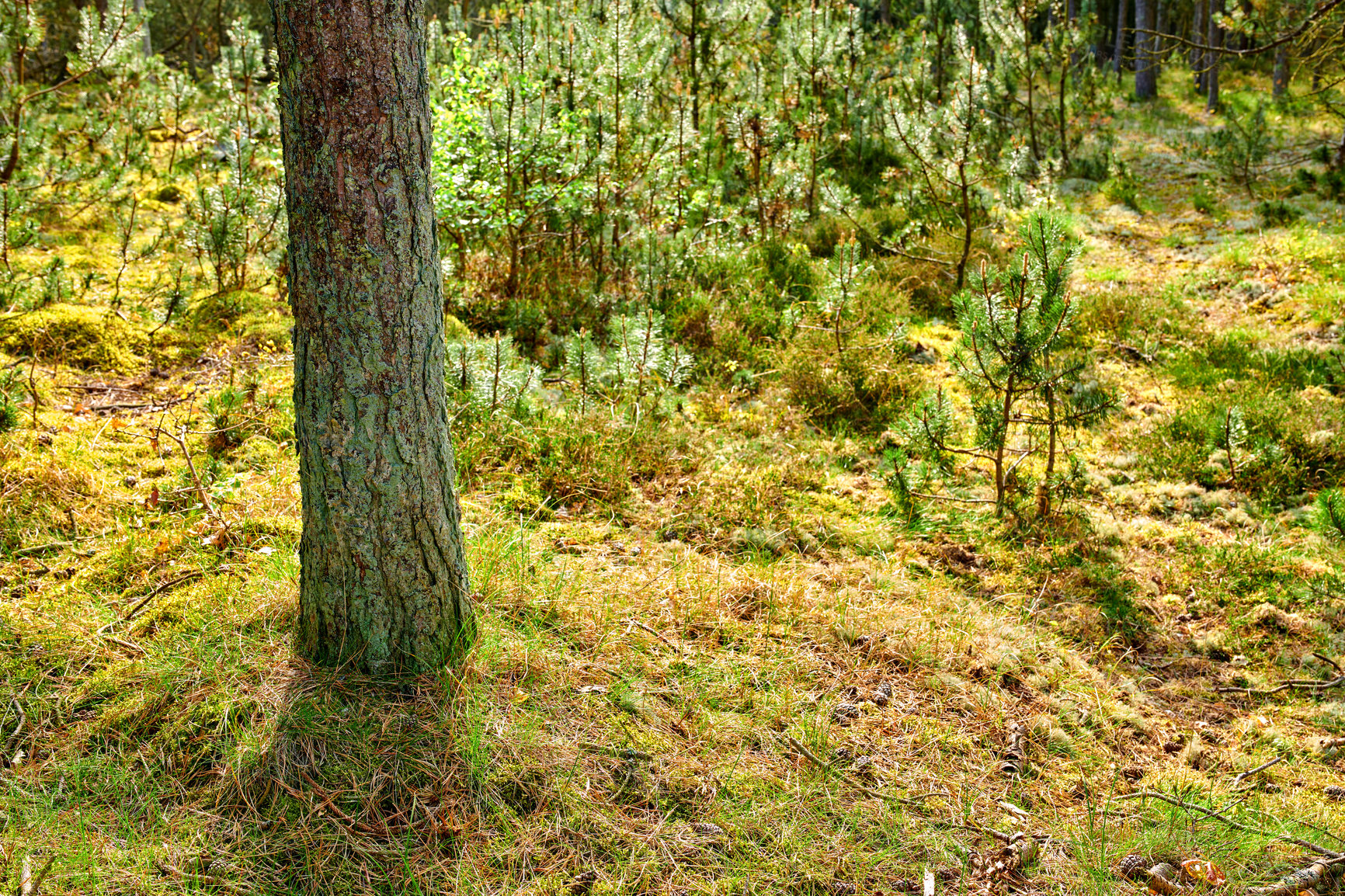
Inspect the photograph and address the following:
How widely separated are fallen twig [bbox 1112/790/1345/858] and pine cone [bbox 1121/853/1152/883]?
23 centimetres

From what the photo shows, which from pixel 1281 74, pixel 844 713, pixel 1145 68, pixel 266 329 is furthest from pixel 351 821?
pixel 1145 68

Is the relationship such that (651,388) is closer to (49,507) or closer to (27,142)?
(49,507)

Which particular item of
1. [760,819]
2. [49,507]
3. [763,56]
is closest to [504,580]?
[760,819]

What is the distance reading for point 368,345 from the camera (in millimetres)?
2451

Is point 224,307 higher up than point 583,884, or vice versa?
point 224,307

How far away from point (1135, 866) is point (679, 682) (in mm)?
1441

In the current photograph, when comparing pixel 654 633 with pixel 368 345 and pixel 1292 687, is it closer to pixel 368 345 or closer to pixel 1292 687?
pixel 368 345

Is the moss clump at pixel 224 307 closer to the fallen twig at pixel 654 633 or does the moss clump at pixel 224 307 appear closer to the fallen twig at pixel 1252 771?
the fallen twig at pixel 654 633

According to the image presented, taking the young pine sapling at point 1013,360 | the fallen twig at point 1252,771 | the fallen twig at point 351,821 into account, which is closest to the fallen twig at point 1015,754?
the fallen twig at point 1252,771

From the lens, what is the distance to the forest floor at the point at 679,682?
7.92 feet

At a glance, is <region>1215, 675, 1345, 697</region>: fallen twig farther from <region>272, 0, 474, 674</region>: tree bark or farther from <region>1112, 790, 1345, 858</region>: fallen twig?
<region>272, 0, 474, 674</region>: tree bark

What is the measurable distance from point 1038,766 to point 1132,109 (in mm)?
15411

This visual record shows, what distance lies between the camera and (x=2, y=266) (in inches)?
207

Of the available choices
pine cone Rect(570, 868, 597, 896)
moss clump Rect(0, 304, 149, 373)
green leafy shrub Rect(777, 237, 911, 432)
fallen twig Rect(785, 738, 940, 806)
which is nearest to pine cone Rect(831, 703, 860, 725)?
fallen twig Rect(785, 738, 940, 806)
